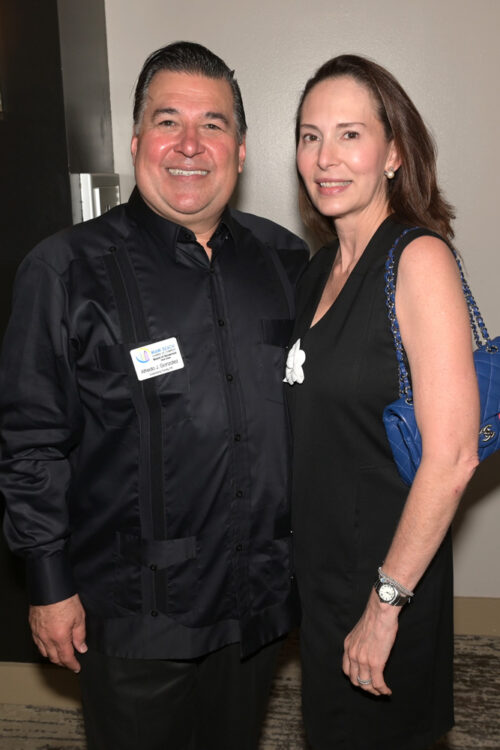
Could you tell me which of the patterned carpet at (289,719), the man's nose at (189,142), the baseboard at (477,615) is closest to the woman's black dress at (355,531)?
the man's nose at (189,142)

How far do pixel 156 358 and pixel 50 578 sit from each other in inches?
22.7

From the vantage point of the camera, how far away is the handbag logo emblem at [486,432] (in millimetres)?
1526

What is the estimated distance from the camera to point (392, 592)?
1.56 metres

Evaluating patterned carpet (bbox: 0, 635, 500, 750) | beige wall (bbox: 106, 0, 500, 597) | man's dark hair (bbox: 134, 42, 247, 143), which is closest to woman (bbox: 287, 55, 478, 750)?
man's dark hair (bbox: 134, 42, 247, 143)

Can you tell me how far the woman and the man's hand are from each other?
553 mm

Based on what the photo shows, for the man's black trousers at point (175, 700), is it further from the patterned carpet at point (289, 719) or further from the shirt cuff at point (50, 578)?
the patterned carpet at point (289, 719)

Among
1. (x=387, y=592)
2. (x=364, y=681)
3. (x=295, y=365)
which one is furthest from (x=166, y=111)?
(x=364, y=681)

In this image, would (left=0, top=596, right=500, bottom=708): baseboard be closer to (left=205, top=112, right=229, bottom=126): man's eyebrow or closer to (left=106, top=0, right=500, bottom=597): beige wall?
(left=106, top=0, right=500, bottom=597): beige wall

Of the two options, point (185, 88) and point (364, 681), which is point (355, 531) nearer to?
point (364, 681)

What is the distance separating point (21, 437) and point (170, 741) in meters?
0.87

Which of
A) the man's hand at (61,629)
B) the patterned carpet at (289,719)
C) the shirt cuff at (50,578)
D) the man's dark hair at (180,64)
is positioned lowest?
the patterned carpet at (289,719)

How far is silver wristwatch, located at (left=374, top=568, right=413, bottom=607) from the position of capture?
1558mm

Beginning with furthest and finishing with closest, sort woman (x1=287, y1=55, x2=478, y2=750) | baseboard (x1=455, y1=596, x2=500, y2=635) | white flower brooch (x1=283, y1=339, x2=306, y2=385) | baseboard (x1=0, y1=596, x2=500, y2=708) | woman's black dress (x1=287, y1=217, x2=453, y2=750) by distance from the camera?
baseboard (x1=455, y1=596, x2=500, y2=635) < baseboard (x1=0, y1=596, x2=500, y2=708) < white flower brooch (x1=283, y1=339, x2=306, y2=385) < woman's black dress (x1=287, y1=217, x2=453, y2=750) < woman (x1=287, y1=55, x2=478, y2=750)

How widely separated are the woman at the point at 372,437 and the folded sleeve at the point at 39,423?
1.82ft
